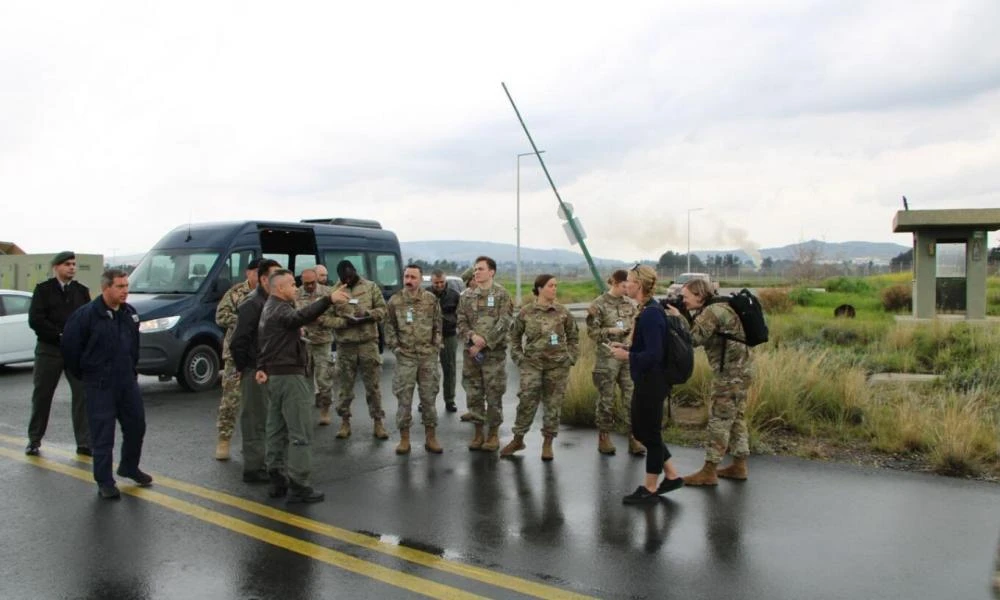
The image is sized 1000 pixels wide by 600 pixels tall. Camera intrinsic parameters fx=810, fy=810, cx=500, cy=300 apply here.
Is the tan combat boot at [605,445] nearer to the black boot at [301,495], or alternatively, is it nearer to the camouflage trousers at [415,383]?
the camouflage trousers at [415,383]

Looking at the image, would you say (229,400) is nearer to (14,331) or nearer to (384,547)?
(384,547)

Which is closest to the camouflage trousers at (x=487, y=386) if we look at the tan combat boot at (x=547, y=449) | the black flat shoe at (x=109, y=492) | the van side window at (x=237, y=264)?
the tan combat boot at (x=547, y=449)

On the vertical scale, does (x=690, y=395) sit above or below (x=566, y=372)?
below

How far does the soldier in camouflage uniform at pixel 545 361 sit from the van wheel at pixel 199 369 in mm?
5775

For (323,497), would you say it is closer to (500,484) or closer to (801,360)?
(500,484)

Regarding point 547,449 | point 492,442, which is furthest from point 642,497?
point 492,442

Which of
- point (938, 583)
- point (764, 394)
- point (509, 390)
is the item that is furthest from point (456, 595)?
point (509, 390)

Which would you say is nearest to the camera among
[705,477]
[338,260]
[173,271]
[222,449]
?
[705,477]

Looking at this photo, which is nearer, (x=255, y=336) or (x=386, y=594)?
(x=386, y=594)

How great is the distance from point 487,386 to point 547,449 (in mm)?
869

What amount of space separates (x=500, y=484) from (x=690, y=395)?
13.0 ft

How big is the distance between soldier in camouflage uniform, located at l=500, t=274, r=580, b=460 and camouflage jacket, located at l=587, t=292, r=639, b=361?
31cm

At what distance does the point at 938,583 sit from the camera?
4.50 m

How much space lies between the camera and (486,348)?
7910mm
